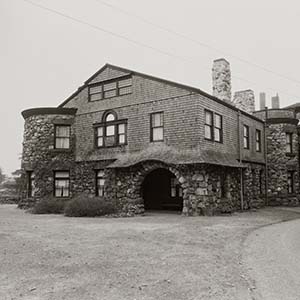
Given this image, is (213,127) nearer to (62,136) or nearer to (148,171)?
(148,171)

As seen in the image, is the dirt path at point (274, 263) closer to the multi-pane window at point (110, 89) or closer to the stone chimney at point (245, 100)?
the multi-pane window at point (110, 89)

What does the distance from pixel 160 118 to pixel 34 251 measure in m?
12.8

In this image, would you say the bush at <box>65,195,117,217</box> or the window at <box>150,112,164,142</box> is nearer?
the bush at <box>65,195,117,217</box>

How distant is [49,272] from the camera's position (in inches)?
267

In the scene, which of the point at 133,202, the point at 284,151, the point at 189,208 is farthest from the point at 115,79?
the point at 284,151

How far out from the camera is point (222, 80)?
82.2 ft

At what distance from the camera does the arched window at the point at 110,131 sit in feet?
72.5

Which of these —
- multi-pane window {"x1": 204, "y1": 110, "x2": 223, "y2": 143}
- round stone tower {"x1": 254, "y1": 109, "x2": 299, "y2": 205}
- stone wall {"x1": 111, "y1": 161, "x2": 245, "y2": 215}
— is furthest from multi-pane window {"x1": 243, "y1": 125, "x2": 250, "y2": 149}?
round stone tower {"x1": 254, "y1": 109, "x2": 299, "y2": 205}

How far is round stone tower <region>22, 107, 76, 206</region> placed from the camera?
23.8m

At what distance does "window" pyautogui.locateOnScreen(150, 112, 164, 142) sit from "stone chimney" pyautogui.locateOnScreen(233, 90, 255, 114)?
11182 millimetres

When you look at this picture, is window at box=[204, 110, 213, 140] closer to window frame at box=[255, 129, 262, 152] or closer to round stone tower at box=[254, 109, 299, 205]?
window frame at box=[255, 129, 262, 152]

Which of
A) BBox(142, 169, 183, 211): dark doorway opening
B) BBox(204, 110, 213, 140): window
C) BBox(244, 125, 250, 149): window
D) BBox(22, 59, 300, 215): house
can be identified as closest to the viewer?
BBox(22, 59, 300, 215): house

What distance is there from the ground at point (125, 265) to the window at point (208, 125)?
8.37 metres

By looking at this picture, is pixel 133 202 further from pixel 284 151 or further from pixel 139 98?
pixel 284 151
